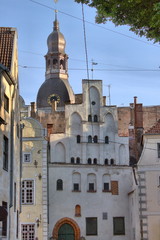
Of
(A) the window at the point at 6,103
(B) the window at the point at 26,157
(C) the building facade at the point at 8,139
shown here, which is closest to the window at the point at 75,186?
(B) the window at the point at 26,157

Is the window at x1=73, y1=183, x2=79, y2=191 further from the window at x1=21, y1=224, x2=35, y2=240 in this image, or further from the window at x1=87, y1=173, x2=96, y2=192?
the window at x1=21, y1=224, x2=35, y2=240

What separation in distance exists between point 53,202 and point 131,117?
77.6 feet

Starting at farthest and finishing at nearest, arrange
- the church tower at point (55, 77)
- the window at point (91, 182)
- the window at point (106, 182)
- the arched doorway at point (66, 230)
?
the church tower at point (55, 77), the window at point (106, 182), the window at point (91, 182), the arched doorway at point (66, 230)

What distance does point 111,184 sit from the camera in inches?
1548

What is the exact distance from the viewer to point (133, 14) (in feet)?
40.2

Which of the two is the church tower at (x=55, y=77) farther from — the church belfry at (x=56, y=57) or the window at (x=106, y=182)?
the window at (x=106, y=182)

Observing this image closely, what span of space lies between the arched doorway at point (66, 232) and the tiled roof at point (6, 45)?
734 inches

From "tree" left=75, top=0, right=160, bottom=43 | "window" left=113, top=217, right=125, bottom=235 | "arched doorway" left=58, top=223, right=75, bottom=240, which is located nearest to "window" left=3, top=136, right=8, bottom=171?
"tree" left=75, top=0, right=160, bottom=43

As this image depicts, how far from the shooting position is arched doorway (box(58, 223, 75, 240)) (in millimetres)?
37938

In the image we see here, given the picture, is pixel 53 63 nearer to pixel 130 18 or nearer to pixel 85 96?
pixel 85 96

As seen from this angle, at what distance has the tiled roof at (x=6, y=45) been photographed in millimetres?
22284

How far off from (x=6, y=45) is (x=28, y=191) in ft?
49.7

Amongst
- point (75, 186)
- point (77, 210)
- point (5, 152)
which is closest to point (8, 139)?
point (5, 152)

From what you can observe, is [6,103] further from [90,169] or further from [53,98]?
[53,98]
